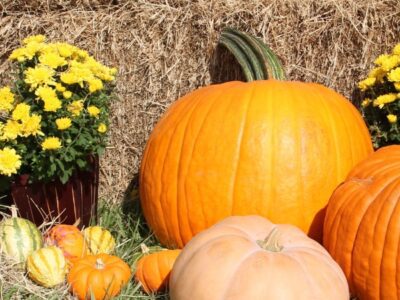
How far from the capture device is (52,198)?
3.03 m

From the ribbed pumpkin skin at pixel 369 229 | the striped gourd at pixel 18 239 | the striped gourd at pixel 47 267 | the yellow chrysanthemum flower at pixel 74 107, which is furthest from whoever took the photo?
the yellow chrysanthemum flower at pixel 74 107

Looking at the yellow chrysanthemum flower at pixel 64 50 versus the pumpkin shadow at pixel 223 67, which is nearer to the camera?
the yellow chrysanthemum flower at pixel 64 50

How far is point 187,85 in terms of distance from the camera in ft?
11.3

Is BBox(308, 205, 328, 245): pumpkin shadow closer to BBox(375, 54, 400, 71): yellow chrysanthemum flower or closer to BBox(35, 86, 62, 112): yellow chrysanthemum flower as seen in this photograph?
BBox(375, 54, 400, 71): yellow chrysanthemum flower

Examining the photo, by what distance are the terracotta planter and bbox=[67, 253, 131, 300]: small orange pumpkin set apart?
60 centimetres

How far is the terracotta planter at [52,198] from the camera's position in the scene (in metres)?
3.01

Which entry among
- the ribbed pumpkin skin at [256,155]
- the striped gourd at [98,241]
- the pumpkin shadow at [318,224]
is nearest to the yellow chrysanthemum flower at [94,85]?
the ribbed pumpkin skin at [256,155]

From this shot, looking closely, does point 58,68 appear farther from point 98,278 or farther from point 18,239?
point 98,278

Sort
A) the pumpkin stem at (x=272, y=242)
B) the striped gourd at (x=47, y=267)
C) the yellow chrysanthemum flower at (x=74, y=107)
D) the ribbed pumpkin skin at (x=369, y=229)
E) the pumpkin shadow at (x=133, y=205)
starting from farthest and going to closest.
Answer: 1. the pumpkin shadow at (x=133, y=205)
2. the yellow chrysanthemum flower at (x=74, y=107)
3. the striped gourd at (x=47, y=267)
4. the ribbed pumpkin skin at (x=369, y=229)
5. the pumpkin stem at (x=272, y=242)

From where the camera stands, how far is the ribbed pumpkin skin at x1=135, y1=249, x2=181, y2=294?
247 centimetres

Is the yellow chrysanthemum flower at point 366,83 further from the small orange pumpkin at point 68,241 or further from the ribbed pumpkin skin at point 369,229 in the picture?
the small orange pumpkin at point 68,241

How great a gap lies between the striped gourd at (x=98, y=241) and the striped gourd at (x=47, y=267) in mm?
226

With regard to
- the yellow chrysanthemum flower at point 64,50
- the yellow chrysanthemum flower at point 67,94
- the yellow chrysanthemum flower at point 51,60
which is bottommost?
the yellow chrysanthemum flower at point 67,94

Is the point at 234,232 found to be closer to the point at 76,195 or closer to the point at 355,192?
the point at 355,192
